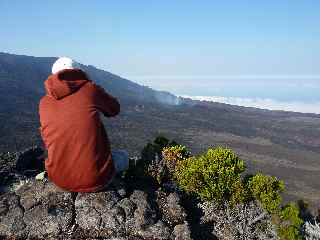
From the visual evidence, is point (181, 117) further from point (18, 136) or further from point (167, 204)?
point (167, 204)

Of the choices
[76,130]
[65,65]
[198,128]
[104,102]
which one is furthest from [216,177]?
[198,128]

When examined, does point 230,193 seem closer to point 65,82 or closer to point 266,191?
point 266,191

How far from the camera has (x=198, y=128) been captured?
52406mm

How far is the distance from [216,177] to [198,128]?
43.6 meters

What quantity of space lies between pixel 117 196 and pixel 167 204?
86 centimetres

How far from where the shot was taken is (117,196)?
8.07m

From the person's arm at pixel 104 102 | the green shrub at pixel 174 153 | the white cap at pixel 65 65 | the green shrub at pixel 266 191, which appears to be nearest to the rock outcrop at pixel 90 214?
the green shrub at pixel 174 153

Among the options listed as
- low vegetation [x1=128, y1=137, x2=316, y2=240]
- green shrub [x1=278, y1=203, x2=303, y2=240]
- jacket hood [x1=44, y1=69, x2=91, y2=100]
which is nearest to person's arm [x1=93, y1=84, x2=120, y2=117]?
jacket hood [x1=44, y1=69, x2=91, y2=100]

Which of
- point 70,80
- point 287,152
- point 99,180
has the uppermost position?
point 70,80

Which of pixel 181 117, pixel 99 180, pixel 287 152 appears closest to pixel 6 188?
pixel 99 180

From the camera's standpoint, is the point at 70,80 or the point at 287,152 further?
the point at 287,152

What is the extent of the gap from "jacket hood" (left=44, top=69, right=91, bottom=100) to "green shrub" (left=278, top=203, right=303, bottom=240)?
150 inches

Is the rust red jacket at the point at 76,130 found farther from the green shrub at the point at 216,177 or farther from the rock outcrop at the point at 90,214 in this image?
the green shrub at the point at 216,177

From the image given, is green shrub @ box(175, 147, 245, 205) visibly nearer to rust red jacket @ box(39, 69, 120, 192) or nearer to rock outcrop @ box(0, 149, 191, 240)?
rock outcrop @ box(0, 149, 191, 240)
